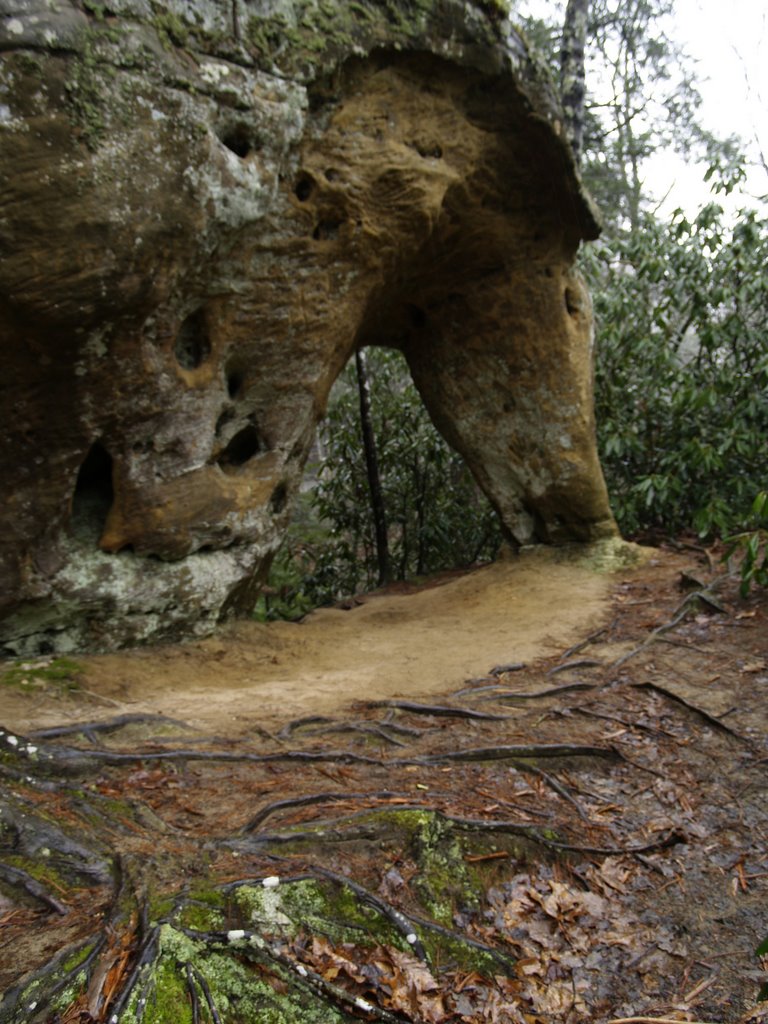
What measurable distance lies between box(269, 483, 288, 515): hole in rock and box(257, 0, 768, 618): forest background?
3.00 m

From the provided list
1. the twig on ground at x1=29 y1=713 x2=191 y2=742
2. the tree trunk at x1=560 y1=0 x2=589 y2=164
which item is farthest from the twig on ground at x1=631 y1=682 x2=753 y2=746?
the tree trunk at x1=560 y1=0 x2=589 y2=164

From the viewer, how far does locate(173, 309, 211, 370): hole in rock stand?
5547mm

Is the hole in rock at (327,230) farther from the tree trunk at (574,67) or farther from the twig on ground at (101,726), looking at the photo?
the tree trunk at (574,67)

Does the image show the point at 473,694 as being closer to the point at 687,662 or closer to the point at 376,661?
the point at 376,661

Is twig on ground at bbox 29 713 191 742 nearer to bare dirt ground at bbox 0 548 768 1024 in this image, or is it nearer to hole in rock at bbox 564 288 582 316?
bare dirt ground at bbox 0 548 768 1024

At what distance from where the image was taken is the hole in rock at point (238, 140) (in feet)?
16.2

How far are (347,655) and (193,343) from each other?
259 centimetres

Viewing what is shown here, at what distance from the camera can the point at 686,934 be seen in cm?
262

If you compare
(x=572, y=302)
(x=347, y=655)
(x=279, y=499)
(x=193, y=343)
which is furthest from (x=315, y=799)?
(x=572, y=302)

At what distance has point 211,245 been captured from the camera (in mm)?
5043

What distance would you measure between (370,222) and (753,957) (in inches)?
210

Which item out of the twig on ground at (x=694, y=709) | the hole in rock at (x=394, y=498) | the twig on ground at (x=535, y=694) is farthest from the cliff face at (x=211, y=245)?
the hole in rock at (x=394, y=498)

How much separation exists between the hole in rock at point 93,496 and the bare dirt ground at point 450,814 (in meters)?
0.91

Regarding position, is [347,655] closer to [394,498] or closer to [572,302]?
[572,302]
